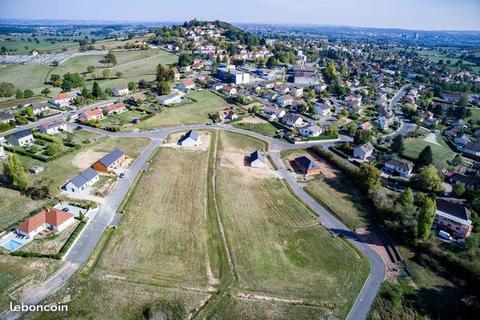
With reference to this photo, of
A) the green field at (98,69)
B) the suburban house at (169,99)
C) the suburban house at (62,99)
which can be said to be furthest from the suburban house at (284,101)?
the suburban house at (62,99)

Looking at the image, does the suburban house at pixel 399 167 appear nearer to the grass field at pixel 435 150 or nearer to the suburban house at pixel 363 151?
the suburban house at pixel 363 151

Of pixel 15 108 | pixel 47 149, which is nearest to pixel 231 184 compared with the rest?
pixel 47 149

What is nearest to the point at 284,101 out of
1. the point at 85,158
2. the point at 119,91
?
the point at 119,91

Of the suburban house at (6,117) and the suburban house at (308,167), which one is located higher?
the suburban house at (6,117)

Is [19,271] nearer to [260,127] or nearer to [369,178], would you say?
[369,178]

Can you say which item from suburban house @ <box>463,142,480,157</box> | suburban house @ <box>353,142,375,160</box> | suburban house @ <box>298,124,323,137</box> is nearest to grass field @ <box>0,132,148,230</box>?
suburban house @ <box>298,124,323,137</box>
